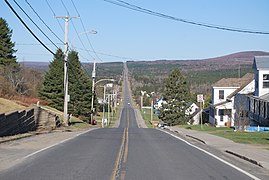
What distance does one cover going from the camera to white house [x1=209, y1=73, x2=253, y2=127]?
60.5 meters

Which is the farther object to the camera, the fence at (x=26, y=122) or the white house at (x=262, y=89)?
the white house at (x=262, y=89)

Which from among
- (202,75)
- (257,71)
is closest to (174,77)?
(257,71)

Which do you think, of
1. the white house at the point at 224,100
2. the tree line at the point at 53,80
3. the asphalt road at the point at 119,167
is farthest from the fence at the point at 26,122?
the tree line at the point at 53,80

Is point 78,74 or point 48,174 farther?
point 78,74

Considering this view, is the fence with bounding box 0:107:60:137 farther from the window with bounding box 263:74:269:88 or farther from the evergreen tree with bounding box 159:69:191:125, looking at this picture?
the evergreen tree with bounding box 159:69:191:125

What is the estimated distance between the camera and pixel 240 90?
5812 centimetres

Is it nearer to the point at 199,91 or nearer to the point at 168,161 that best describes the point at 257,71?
the point at 168,161

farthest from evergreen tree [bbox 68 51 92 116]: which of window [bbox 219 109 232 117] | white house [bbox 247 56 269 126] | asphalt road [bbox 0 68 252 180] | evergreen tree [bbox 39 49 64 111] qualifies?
asphalt road [bbox 0 68 252 180]

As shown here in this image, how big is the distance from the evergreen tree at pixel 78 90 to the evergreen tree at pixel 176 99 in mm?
12536

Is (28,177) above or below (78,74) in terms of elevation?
below

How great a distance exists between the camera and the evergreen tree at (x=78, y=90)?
240ft

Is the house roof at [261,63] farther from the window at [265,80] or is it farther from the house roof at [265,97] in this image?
the house roof at [265,97]

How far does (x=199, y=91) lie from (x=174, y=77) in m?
64.0

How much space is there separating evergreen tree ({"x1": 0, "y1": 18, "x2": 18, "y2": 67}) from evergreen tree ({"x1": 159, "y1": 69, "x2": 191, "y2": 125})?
74.5ft
